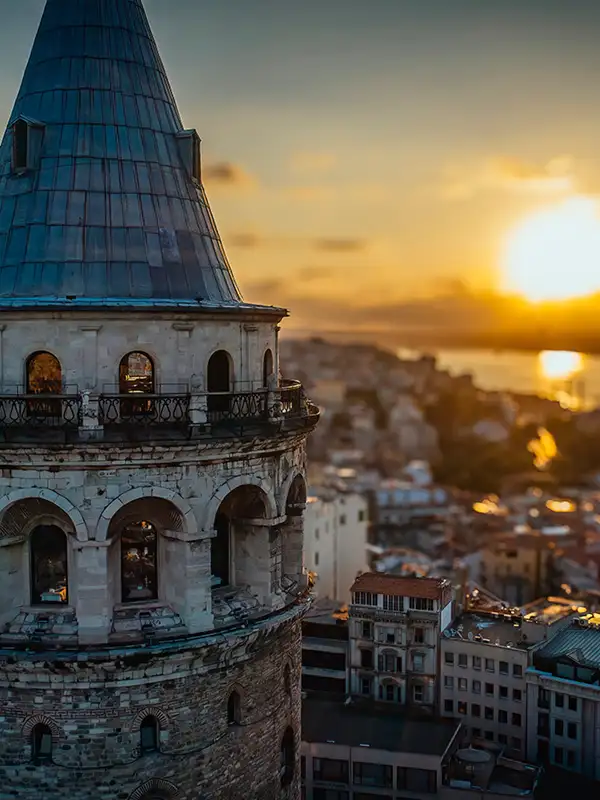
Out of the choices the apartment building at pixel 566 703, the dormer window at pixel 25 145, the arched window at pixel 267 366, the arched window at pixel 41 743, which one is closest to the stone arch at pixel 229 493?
→ the arched window at pixel 267 366

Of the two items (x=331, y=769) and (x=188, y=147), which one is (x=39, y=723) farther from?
(x=331, y=769)

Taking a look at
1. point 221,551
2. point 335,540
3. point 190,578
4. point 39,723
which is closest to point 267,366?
point 221,551

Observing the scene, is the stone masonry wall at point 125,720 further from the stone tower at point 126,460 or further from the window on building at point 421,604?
the window on building at point 421,604

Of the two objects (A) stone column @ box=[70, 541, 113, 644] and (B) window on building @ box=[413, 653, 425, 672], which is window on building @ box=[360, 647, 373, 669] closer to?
(B) window on building @ box=[413, 653, 425, 672]

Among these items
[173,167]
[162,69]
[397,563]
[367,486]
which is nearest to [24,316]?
[173,167]

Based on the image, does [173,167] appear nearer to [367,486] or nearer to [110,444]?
[110,444]
